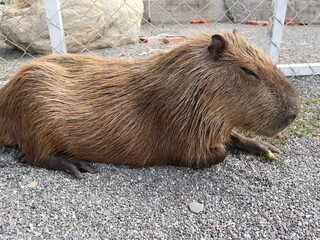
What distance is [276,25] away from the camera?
3.94 meters

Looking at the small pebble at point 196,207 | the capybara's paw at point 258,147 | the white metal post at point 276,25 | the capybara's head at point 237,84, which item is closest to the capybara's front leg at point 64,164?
the small pebble at point 196,207

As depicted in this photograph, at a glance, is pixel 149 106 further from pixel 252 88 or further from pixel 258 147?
pixel 258 147

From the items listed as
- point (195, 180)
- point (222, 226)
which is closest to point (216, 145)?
point (195, 180)

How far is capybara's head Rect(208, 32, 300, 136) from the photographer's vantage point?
7.38 feet

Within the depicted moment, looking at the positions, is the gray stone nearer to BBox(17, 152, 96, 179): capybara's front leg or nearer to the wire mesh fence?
the wire mesh fence

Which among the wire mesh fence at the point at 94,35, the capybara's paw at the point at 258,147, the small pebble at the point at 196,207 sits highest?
the wire mesh fence at the point at 94,35

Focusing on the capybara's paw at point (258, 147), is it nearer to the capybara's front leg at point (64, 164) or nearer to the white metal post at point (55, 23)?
the capybara's front leg at point (64, 164)

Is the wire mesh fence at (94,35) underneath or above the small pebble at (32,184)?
above

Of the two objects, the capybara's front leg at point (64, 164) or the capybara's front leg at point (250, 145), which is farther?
the capybara's front leg at point (250, 145)

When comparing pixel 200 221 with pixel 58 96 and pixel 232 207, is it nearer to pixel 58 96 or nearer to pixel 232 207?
pixel 232 207

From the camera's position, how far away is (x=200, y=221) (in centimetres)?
212

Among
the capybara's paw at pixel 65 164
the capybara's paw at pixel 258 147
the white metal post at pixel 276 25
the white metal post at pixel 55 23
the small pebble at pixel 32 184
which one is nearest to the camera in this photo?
the small pebble at pixel 32 184

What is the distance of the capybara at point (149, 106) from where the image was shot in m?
2.27

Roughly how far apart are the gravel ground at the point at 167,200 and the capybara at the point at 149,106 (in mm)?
139
